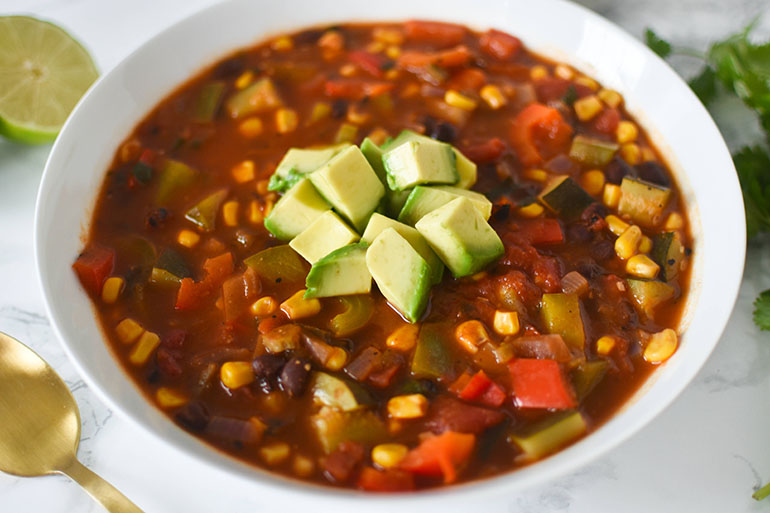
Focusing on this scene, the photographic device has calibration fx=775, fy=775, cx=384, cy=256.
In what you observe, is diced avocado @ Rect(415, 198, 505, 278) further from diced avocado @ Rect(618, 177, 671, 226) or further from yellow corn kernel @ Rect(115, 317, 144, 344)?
yellow corn kernel @ Rect(115, 317, 144, 344)

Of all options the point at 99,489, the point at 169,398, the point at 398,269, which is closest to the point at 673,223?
the point at 398,269

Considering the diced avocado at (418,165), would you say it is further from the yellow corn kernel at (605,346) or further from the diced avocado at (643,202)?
the yellow corn kernel at (605,346)

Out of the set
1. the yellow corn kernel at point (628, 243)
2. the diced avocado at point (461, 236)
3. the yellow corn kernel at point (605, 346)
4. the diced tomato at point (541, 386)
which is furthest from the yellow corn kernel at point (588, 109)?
the diced tomato at point (541, 386)

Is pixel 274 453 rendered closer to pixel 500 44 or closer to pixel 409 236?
pixel 409 236

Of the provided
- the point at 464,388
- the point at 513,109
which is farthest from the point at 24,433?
the point at 513,109

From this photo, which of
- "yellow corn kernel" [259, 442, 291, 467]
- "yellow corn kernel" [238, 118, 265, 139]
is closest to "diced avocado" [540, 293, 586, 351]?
"yellow corn kernel" [259, 442, 291, 467]

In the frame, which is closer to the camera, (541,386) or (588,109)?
(541,386)
